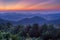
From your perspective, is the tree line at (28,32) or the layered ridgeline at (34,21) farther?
the layered ridgeline at (34,21)

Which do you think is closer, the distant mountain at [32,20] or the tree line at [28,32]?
the tree line at [28,32]

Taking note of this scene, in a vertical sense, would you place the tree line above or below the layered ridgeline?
below

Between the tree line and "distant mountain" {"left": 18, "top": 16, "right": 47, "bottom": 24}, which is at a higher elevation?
"distant mountain" {"left": 18, "top": 16, "right": 47, "bottom": 24}

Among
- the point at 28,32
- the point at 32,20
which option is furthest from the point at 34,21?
the point at 28,32

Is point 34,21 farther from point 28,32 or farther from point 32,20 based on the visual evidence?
point 28,32

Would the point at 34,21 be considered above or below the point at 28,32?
above

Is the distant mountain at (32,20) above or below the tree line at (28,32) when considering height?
above

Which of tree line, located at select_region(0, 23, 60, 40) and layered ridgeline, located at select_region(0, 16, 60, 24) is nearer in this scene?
tree line, located at select_region(0, 23, 60, 40)

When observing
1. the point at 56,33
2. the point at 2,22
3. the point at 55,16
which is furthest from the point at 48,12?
the point at 2,22

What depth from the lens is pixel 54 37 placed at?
2250mm

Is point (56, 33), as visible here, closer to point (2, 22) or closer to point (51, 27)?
point (51, 27)

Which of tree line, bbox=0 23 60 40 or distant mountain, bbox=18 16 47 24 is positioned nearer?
tree line, bbox=0 23 60 40

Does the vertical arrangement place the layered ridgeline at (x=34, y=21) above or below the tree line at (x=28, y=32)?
above

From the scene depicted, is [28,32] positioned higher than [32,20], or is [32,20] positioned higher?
[32,20]
